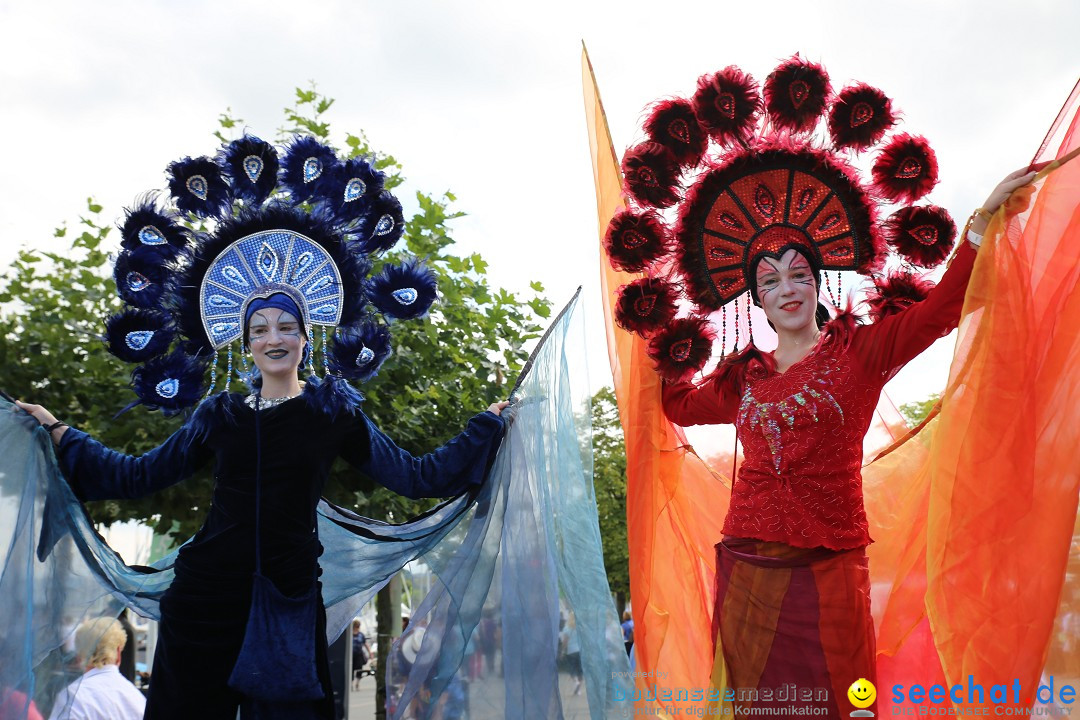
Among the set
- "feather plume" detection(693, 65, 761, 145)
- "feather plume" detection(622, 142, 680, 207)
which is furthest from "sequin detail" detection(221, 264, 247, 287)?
"feather plume" detection(693, 65, 761, 145)

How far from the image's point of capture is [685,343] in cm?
372

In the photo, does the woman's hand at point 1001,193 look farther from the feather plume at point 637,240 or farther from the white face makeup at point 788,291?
the feather plume at point 637,240

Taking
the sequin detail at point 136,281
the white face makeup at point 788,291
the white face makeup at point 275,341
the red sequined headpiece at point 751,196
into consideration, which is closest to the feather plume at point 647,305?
the red sequined headpiece at point 751,196

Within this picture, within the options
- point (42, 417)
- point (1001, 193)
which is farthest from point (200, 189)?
point (1001, 193)

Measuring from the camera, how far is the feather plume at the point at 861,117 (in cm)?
347

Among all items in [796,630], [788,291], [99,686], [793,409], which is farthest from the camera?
[99,686]

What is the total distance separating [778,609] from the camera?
123 inches

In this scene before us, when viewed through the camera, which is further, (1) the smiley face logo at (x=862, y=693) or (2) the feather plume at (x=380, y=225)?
(2) the feather plume at (x=380, y=225)

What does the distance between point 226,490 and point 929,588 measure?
7.26 feet

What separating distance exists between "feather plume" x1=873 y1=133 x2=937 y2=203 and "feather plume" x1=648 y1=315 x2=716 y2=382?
791 mm

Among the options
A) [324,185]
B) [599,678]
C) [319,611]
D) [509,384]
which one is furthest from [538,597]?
[509,384]

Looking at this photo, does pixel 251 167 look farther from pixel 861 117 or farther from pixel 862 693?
pixel 862 693

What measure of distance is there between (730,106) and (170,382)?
2.26m

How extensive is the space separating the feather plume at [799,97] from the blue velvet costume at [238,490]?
4.96 ft
